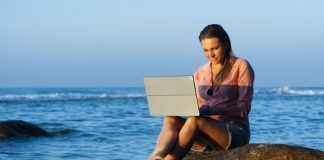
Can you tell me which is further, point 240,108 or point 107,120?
point 107,120

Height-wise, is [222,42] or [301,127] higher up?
[222,42]

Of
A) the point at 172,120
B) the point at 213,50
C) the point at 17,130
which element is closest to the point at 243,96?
the point at 213,50

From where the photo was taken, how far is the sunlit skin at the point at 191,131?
6602mm

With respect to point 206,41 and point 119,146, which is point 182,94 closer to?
point 206,41

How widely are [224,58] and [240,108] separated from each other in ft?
1.77

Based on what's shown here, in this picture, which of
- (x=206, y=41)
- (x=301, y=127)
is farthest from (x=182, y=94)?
(x=301, y=127)

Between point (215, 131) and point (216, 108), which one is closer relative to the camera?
point (215, 131)

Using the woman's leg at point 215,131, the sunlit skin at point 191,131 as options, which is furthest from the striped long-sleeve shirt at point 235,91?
the woman's leg at point 215,131

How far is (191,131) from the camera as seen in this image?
6.64 metres

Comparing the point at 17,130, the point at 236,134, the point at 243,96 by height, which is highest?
the point at 243,96

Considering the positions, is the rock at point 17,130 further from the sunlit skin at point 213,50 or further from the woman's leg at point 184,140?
the woman's leg at point 184,140

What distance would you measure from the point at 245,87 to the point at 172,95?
934 millimetres

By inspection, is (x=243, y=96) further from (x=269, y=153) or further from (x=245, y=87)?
(x=269, y=153)

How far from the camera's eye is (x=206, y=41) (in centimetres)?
691
